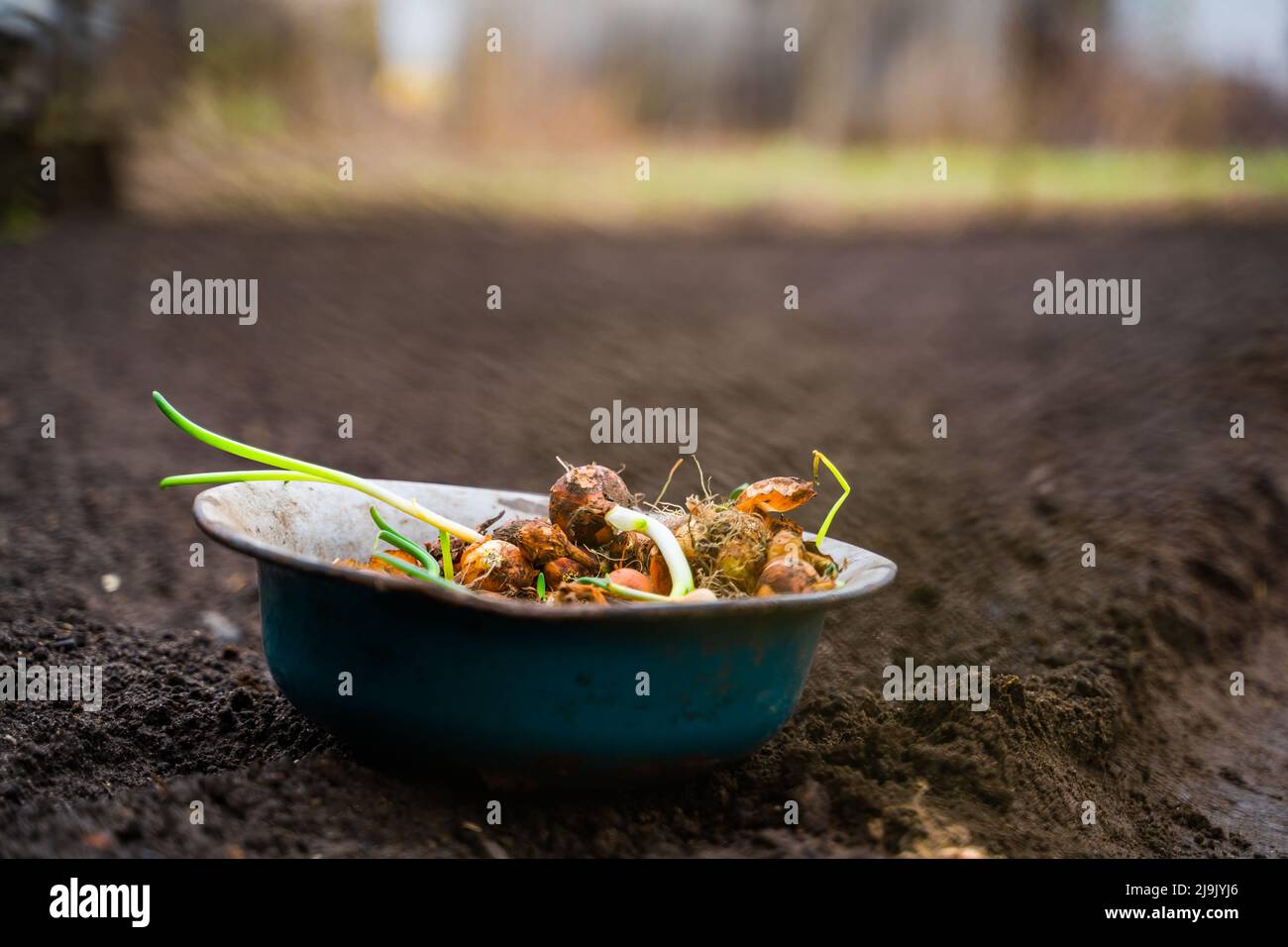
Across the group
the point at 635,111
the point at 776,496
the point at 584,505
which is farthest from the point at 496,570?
the point at 635,111

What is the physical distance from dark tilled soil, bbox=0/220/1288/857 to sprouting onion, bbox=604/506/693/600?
43 cm

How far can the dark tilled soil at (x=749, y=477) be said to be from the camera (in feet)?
7.04

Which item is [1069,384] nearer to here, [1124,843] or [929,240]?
[1124,843]

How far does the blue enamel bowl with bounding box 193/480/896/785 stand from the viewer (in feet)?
6.15

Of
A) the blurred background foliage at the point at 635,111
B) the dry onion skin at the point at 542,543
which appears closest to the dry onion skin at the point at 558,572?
the dry onion skin at the point at 542,543

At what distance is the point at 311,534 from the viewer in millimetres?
2350

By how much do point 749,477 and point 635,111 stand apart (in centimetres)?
1051

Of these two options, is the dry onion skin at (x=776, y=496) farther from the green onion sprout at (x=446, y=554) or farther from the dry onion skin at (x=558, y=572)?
the green onion sprout at (x=446, y=554)

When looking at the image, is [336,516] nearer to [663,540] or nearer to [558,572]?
[558,572]

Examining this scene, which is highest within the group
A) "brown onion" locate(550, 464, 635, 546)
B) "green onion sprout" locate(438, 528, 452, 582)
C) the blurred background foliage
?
the blurred background foliage

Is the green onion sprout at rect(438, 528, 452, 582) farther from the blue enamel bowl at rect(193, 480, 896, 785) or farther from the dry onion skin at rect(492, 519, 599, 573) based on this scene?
the blue enamel bowl at rect(193, 480, 896, 785)

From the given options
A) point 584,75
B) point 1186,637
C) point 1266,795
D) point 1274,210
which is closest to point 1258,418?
point 1186,637

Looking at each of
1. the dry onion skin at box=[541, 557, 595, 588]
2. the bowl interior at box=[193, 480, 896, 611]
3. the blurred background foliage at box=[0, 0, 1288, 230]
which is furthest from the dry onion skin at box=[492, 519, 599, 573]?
the blurred background foliage at box=[0, 0, 1288, 230]

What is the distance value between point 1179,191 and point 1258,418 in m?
6.54
